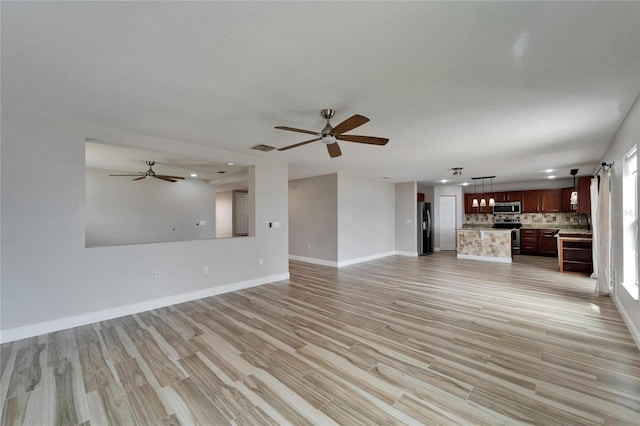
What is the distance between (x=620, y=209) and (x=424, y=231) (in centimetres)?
555

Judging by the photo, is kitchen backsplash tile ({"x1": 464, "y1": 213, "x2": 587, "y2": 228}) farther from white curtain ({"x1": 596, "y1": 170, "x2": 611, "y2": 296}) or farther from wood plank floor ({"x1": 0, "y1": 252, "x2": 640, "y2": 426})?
wood plank floor ({"x1": 0, "y1": 252, "x2": 640, "y2": 426})

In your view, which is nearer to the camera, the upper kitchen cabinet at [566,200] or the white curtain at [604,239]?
the white curtain at [604,239]

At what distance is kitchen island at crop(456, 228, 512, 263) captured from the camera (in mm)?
7434

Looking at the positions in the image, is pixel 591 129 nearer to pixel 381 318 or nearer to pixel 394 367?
pixel 381 318

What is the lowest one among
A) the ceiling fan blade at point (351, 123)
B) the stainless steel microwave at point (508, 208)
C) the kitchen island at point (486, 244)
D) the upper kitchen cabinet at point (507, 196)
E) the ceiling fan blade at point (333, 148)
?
the kitchen island at point (486, 244)

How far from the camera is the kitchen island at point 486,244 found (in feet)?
24.4

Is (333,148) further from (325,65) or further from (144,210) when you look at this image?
(144,210)

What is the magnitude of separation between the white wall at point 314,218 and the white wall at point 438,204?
16.9 ft

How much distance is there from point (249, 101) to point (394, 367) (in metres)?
2.86

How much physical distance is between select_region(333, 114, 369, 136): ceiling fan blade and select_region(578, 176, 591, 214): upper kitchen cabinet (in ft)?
25.8

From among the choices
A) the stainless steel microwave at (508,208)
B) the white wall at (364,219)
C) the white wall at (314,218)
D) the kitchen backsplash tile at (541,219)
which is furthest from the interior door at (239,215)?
the stainless steel microwave at (508,208)

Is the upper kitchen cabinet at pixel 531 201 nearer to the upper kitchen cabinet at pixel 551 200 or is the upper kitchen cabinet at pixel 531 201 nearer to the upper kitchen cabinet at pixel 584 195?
the upper kitchen cabinet at pixel 551 200

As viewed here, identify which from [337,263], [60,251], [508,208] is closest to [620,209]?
[337,263]

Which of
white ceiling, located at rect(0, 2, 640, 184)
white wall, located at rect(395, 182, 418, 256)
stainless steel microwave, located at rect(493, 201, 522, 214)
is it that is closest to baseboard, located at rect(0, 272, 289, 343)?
white ceiling, located at rect(0, 2, 640, 184)
